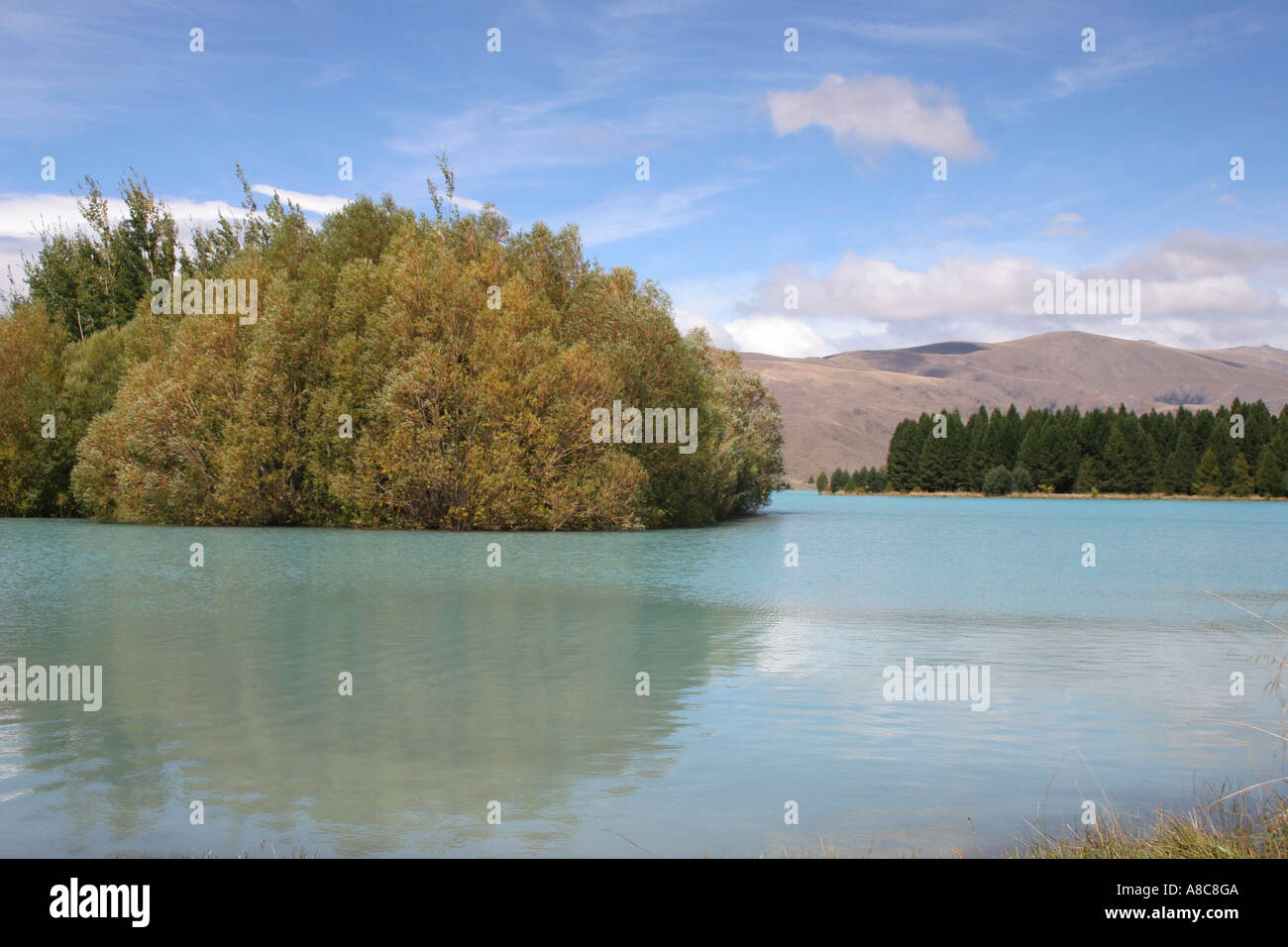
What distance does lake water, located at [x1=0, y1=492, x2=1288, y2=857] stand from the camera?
9.70 metres

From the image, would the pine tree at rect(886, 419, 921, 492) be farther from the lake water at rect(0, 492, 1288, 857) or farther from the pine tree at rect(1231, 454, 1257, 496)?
the lake water at rect(0, 492, 1288, 857)

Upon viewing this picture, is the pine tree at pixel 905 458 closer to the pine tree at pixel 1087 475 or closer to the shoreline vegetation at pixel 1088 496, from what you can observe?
the shoreline vegetation at pixel 1088 496

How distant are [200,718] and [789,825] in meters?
8.66

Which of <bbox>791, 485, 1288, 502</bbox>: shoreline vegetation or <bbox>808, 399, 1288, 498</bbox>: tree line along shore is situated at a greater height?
<bbox>808, 399, 1288, 498</bbox>: tree line along shore

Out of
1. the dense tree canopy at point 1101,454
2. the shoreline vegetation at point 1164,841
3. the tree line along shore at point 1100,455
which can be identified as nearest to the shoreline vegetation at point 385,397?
the shoreline vegetation at point 1164,841

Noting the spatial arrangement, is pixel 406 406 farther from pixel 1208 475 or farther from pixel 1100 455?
pixel 1100 455

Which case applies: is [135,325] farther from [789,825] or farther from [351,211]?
[789,825]

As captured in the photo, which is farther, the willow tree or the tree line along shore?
the tree line along shore

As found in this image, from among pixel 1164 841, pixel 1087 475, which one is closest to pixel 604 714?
pixel 1164 841

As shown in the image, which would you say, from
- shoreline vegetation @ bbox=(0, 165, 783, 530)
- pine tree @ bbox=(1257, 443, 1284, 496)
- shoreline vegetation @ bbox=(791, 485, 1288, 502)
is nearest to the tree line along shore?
pine tree @ bbox=(1257, 443, 1284, 496)

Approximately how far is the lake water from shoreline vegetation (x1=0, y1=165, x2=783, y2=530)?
29339 millimetres

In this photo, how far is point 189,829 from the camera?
9352 mm

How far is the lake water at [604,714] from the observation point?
9.70 m

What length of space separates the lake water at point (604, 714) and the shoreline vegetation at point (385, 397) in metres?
29.3
